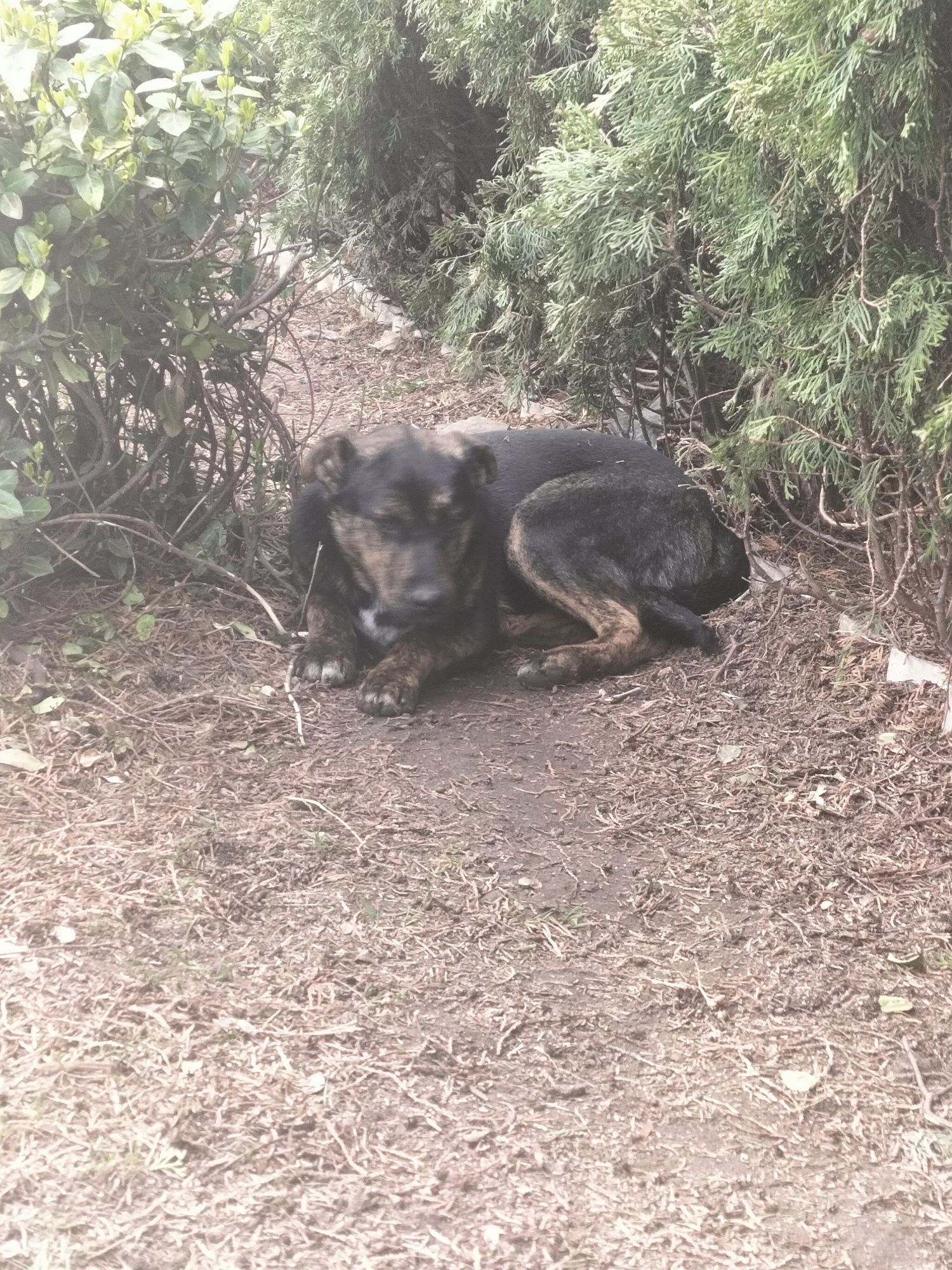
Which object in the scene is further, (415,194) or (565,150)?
(415,194)

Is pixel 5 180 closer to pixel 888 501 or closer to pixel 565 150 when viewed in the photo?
pixel 565 150

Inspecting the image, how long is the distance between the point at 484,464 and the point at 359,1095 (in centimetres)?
340

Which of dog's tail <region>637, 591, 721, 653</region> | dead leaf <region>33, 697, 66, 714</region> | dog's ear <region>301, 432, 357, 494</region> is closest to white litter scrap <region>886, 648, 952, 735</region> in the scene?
dog's tail <region>637, 591, 721, 653</region>

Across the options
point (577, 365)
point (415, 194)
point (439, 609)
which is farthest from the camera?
point (415, 194)

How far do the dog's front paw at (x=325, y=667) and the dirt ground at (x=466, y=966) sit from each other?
6.4 inches

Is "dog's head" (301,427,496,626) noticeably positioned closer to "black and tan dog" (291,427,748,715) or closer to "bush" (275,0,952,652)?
"black and tan dog" (291,427,748,715)

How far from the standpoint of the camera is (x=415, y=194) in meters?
9.84

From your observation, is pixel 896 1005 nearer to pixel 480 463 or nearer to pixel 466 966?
pixel 466 966

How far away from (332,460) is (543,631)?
1.42m

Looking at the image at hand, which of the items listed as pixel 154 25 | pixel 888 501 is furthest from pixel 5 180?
pixel 888 501

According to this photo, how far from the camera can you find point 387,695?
15.7 feet

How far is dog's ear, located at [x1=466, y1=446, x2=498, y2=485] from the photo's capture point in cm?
542

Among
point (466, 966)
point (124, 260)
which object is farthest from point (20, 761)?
point (124, 260)

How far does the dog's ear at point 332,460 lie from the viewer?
17.4 feet
